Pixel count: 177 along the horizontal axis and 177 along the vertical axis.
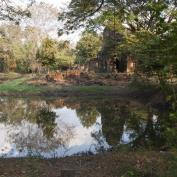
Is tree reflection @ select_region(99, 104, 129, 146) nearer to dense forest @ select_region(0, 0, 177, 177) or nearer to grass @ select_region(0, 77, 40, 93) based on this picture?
dense forest @ select_region(0, 0, 177, 177)

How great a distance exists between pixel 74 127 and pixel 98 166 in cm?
1173

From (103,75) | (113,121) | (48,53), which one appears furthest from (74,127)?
(48,53)

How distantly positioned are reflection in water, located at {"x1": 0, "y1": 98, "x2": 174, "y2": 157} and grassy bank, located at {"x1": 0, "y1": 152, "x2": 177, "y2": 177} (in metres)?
0.68

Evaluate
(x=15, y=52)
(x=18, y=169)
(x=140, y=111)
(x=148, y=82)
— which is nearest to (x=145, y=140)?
(x=18, y=169)

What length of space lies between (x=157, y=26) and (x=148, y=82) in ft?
83.9

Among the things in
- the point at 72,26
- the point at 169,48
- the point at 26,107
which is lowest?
the point at 26,107

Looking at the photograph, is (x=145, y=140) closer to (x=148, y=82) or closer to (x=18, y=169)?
(x=18, y=169)

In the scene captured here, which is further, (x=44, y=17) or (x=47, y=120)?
(x=44, y=17)

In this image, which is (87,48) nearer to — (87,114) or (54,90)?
(54,90)

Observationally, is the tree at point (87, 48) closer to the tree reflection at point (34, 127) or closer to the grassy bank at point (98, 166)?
the tree reflection at point (34, 127)

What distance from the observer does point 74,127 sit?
21031 mm

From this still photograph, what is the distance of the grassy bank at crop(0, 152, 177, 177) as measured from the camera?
8602 mm

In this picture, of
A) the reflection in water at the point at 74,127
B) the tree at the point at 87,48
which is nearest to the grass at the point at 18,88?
the reflection in water at the point at 74,127

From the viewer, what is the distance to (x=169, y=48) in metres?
6.41
